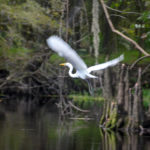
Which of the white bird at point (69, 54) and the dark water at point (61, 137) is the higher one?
the white bird at point (69, 54)

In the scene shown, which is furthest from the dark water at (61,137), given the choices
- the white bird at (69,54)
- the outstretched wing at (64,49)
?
the outstretched wing at (64,49)

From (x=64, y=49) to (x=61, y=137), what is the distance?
3.48m

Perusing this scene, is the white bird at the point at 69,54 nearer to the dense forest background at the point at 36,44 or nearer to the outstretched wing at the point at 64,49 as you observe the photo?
the outstretched wing at the point at 64,49

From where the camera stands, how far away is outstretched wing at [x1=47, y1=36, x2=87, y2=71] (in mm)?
4508

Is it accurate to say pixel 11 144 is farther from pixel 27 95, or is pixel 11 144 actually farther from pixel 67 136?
pixel 27 95

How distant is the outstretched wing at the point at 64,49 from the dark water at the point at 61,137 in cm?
226

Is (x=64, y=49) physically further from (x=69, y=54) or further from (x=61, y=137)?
(x=61, y=137)

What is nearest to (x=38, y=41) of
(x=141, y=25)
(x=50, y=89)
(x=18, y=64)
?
(x=18, y=64)

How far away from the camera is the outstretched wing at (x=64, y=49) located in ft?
14.8

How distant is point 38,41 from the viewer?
1389cm

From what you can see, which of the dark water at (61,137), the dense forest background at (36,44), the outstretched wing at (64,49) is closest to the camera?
the outstretched wing at (64,49)

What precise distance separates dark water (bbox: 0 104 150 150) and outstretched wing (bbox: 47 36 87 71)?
2262 mm

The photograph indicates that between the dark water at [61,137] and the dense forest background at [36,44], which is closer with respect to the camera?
the dark water at [61,137]

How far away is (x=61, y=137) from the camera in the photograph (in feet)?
25.6
